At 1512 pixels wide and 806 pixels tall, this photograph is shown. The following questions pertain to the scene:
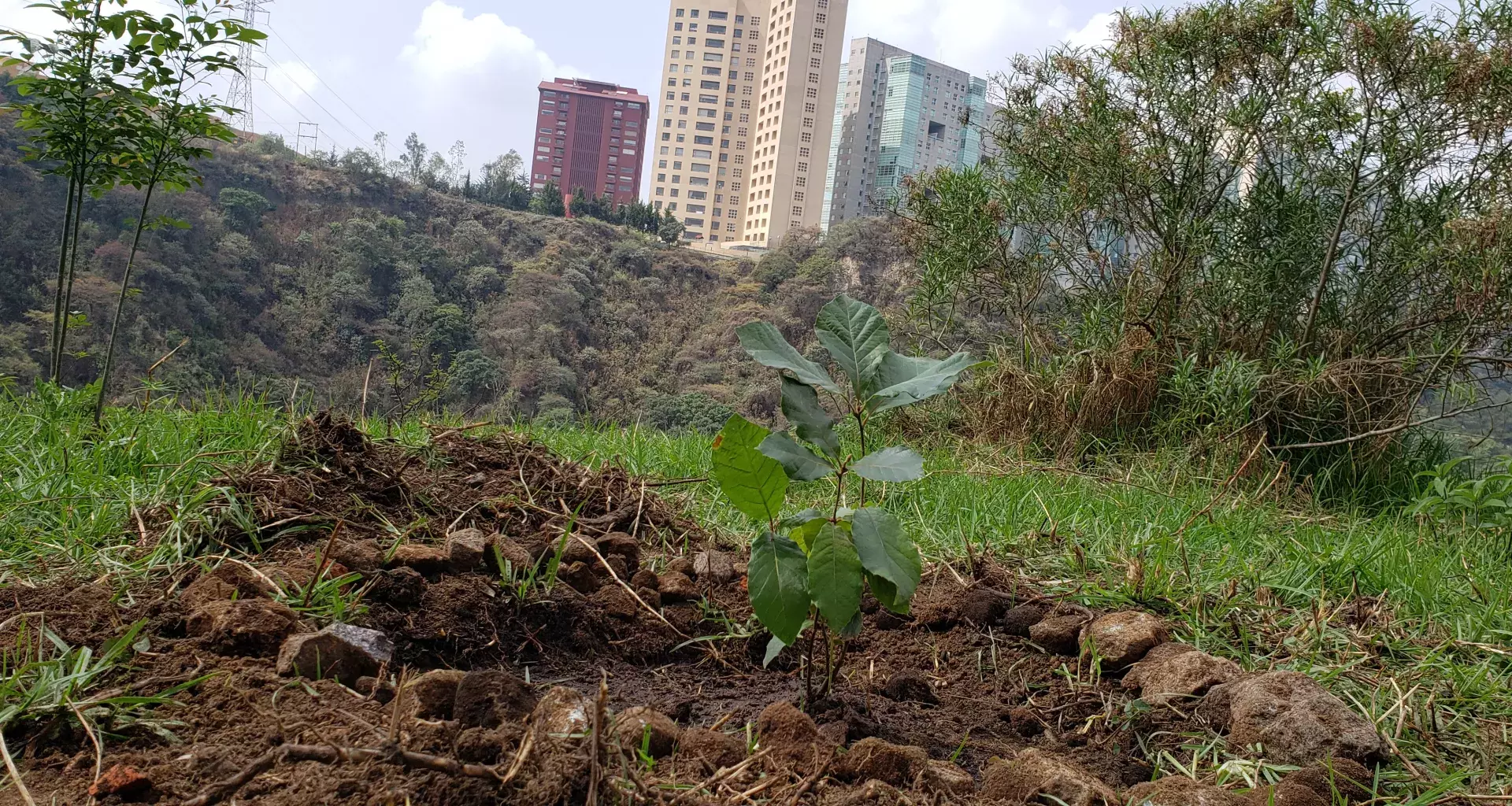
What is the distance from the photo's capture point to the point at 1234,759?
910mm

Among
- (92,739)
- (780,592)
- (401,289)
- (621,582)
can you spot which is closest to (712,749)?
(780,592)

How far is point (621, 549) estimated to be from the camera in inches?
60.2

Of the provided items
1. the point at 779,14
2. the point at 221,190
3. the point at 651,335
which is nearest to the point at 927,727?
the point at 651,335

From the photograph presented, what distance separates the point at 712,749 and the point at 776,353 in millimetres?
381

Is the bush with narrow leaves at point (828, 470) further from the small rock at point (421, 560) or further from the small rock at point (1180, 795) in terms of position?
the small rock at point (421, 560)

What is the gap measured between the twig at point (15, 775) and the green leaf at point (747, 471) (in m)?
0.60

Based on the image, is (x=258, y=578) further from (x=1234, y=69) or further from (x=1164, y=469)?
(x=1234, y=69)

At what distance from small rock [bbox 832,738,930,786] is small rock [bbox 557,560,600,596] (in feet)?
2.21

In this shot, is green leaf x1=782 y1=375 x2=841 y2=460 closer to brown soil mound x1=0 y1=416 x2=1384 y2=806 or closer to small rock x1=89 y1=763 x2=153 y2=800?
brown soil mound x1=0 y1=416 x2=1384 y2=806

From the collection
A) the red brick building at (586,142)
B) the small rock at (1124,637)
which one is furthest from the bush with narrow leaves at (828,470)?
the red brick building at (586,142)

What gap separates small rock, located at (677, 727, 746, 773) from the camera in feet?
2.48

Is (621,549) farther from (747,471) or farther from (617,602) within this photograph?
(747,471)

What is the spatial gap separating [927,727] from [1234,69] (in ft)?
15.2

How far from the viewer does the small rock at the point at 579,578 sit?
1350 millimetres
